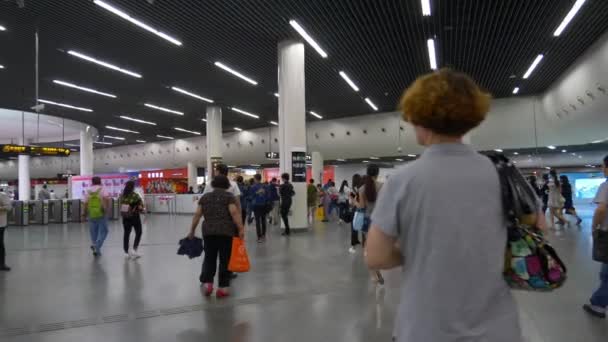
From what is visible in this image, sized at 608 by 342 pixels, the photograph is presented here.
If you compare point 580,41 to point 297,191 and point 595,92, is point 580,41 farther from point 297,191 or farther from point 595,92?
point 297,191

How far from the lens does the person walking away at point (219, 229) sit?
4812mm

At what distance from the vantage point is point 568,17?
10.5 m

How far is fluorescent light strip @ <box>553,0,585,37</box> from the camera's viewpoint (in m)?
9.76

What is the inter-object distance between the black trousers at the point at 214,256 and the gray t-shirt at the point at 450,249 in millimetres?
4011

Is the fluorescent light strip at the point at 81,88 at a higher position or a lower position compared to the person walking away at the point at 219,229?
higher

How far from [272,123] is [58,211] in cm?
1278

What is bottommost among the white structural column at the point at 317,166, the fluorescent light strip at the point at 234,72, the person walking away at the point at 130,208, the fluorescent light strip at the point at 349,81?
the person walking away at the point at 130,208

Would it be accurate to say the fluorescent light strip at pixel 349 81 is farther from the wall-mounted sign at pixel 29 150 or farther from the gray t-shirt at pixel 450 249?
the gray t-shirt at pixel 450 249

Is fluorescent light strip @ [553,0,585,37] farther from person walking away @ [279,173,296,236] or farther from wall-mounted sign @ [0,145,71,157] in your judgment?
wall-mounted sign @ [0,145,71,157]

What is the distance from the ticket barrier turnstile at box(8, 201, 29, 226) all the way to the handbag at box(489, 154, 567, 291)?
1905cm

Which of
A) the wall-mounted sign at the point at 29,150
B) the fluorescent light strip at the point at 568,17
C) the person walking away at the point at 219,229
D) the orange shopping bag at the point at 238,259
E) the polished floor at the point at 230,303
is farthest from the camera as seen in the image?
the wall-mounted sign at the point at 29,150

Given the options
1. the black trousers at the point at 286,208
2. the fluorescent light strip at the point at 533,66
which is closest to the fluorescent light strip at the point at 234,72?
the black trousers at the point at 286,208

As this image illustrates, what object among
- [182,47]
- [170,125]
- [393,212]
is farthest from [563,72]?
[170,125]

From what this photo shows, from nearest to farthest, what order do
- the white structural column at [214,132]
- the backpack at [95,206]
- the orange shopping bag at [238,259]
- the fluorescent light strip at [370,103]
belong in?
the orange shopping bag at [238,259] < the backpack at [95,206] < the fluorescent light strip at [370,103] < the white structural column at [214,132]
